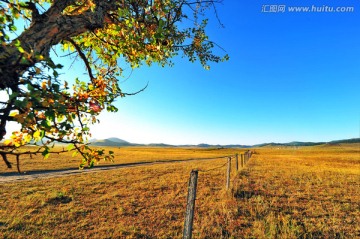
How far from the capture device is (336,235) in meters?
7.68

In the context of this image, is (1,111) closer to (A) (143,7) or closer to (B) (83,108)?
(B) (83,108)

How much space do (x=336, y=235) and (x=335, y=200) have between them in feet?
17.4

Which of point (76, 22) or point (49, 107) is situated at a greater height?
point (76, 22)

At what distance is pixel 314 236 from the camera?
7512mm

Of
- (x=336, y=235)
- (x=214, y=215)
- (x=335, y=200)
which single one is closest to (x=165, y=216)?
(x=214, y=215)

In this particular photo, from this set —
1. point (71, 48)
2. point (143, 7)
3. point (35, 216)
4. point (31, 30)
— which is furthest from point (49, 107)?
point (35, 216)

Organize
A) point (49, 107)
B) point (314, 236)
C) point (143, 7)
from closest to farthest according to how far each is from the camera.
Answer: point (49, 107) < point (143, 7) < point (314, 236)

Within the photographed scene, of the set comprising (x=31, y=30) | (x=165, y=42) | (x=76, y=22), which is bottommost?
(x=31, y=30)

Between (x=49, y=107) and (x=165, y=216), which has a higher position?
(x=49, y=107)

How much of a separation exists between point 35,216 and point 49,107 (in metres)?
9.30

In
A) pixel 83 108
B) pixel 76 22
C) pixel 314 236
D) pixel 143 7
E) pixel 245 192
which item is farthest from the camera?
pixel 245 192

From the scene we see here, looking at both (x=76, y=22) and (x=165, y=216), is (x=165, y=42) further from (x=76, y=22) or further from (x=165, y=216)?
(x=165, y=216)

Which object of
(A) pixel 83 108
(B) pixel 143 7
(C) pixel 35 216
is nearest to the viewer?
(A) pixel 83 108

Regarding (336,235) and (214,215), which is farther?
(214,215)
